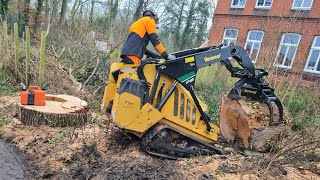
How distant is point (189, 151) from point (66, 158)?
179 cm

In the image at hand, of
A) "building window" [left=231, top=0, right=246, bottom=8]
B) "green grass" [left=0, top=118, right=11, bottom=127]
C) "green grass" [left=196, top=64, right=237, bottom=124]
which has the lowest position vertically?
"green grass" [left=0, top=118, right=11, bottom=127]

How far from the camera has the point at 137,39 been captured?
444cm

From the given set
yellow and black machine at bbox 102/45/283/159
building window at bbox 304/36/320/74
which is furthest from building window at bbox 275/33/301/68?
building window at bbox 304/36/320/74

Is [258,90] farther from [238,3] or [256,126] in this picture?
[238,3]

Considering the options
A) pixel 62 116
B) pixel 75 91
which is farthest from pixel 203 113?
pixel 75 91

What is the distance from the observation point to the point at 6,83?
793cm

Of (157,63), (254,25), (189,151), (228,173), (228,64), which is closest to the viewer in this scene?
(228,173)

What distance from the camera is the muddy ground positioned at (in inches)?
141

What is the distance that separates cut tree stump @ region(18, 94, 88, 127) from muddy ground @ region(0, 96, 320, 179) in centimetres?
16

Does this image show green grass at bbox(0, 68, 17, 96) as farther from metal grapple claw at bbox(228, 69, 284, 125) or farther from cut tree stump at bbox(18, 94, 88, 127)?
metal grapple claw at bbox(228, 69, 284, 125)

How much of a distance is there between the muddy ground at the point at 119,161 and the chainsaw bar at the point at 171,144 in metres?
0.12

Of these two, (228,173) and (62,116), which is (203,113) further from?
(62,116)

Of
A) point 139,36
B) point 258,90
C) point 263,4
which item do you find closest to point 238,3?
point 263,4

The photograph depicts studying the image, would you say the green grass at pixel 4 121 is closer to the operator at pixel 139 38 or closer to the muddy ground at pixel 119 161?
the muddy ground at pixel 119 161
